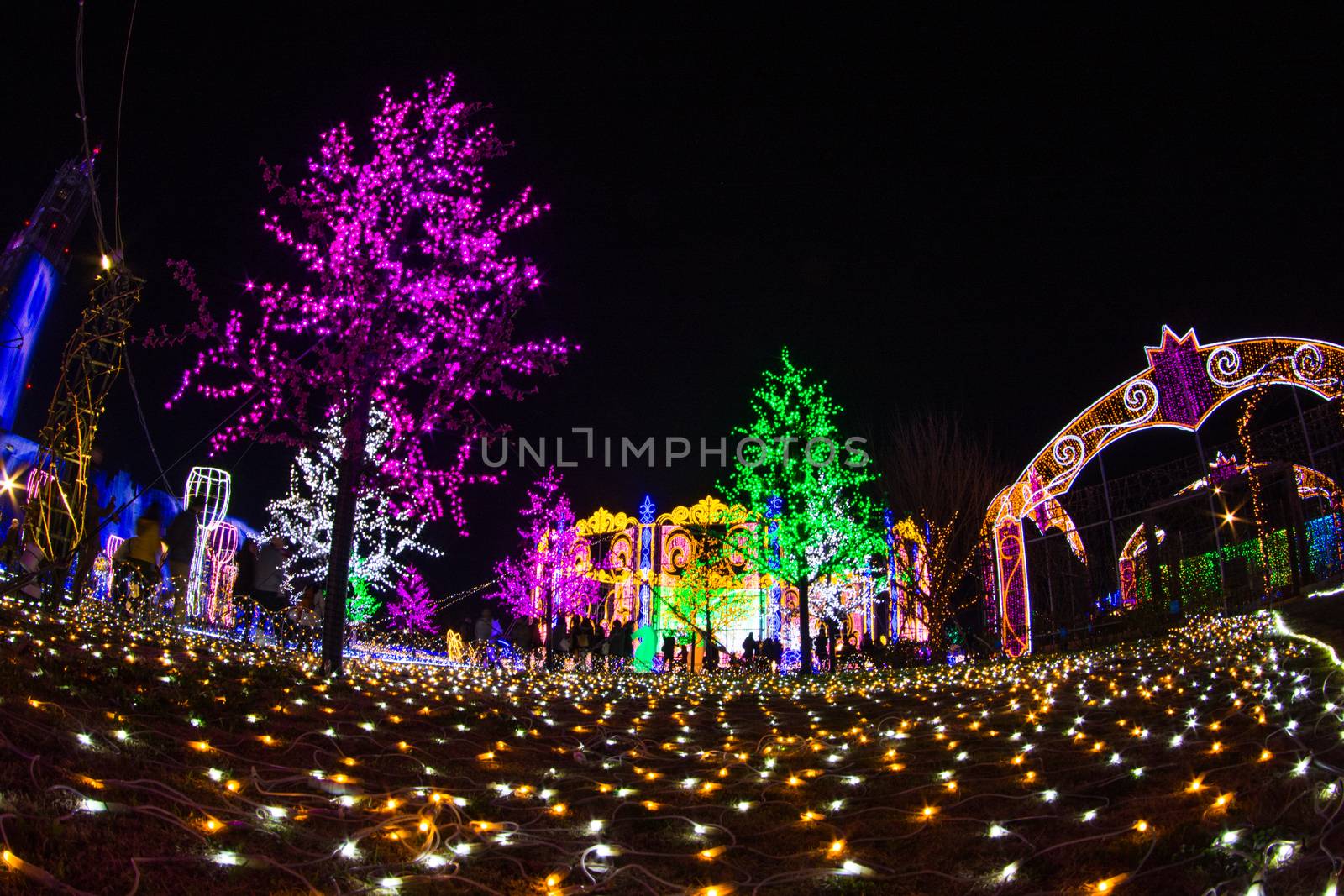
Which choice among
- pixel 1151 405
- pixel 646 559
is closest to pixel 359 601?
pixel 646 559

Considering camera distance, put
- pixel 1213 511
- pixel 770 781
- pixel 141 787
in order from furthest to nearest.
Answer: pixel 1213 511 → pixel 770 781 → pixel 141 787

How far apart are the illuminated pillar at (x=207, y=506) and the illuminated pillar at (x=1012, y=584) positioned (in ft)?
55.8

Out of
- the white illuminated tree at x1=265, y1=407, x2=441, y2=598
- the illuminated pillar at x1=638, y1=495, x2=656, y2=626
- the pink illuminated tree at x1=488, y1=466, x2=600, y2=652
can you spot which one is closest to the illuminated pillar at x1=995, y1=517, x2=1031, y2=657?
the illuminated pillar at x1=638, y1=495, x2=656, y2=626

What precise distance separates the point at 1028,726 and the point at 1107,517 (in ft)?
40.7

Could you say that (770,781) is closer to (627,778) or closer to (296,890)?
(627,778)

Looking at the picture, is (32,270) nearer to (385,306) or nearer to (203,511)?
(203,511)

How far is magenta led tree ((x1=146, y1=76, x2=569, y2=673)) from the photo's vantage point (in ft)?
33.7

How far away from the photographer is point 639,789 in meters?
4.87

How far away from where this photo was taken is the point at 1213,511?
15172 millimetres

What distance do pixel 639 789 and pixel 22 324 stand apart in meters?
34.2

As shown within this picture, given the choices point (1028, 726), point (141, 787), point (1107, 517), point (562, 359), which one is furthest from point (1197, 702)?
point (1107, 517)

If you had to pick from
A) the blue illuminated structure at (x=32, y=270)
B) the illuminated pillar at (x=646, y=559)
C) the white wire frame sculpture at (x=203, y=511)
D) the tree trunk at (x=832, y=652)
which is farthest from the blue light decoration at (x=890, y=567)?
the blue illuminated structure at (x=32, y=270)

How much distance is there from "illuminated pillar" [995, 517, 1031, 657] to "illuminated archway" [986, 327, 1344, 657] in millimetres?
18

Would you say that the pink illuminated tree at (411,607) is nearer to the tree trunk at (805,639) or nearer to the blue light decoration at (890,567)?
the blue light decoration at (890,567)
